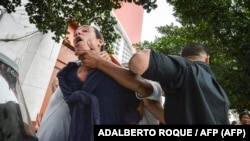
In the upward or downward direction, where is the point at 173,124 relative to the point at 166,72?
downward

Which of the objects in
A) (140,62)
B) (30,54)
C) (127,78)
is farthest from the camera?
(30,54)

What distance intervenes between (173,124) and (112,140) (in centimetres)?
32

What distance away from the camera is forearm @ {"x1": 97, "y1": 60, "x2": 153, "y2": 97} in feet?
4.39

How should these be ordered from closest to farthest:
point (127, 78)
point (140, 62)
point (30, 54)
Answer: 1. point (140, 62)
2. point (127, 78)
3. point (30, 54)

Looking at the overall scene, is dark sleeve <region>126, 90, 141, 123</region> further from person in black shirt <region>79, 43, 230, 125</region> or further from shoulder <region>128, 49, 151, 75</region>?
shoulder <region>128, 49, 151, 75</region>

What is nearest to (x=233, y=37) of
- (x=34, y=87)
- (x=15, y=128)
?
(x=34, y=87)

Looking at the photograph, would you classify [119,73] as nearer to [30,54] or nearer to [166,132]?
[166,132]

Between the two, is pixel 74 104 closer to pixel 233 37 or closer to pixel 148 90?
pixel 148 90

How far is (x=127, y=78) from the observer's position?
1.34 meters

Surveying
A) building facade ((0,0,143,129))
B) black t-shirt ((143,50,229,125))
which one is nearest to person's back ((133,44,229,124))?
black t-shirt ((143,50,229,125))

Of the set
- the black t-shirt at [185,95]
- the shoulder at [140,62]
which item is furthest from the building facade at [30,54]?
the shoulder at [140,62]

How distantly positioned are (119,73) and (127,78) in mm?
47

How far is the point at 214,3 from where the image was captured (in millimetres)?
5473

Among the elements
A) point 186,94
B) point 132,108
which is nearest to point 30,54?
point 132,108
